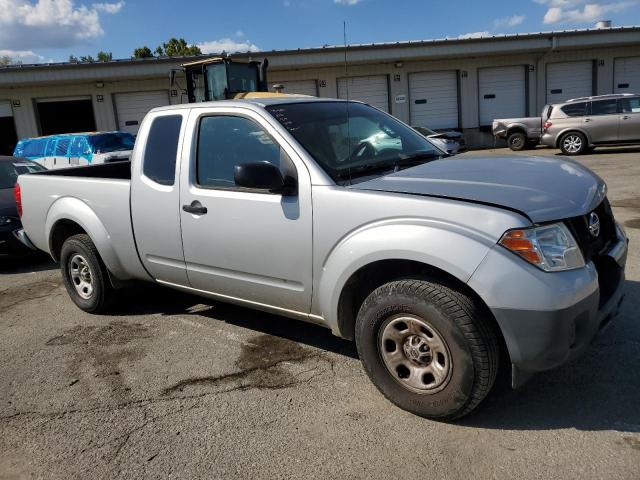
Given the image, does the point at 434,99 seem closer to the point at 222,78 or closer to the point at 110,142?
the point at 222,78

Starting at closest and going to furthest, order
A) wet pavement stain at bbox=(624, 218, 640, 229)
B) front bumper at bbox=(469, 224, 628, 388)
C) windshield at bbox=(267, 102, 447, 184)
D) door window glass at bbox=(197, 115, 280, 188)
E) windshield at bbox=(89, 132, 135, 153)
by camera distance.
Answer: front bumper at bbox=(469, 224, 628, 388)
windshield at bbox=(267, 102, 447, 184)
door window glass at bbox=(197, 115, 280, 188)
wet pavement stain at bbox=(624, 218, 640, 229)
windshield at bbox=(89, 132, 135, 153)

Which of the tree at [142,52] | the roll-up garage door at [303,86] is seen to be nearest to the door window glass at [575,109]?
the roll-up garage door at [303,86]

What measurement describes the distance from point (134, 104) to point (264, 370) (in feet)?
76.8

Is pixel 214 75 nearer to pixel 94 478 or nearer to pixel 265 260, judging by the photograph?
pixel 265 260

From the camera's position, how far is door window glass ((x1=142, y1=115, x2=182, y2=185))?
4.21 m

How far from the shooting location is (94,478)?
277 centimetres

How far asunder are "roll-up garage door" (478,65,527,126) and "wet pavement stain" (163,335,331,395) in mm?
24380

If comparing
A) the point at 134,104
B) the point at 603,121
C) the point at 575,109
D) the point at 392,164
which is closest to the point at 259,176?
the point at 392,164

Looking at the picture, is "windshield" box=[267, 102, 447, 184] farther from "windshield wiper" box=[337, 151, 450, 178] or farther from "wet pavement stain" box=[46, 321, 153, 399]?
"wet pavement stain" box=[46, 321, 153, 399]

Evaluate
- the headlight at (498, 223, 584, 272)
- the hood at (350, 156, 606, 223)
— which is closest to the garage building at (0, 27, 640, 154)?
the hood at (350, 156, 606, 223)

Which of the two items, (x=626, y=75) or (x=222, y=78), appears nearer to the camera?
(x=222, y=78)

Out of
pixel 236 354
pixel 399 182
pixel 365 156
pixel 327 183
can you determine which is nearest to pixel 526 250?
pixel 399 182

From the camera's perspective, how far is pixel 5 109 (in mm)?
23688

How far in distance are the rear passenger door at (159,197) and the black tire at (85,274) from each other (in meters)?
0.69
